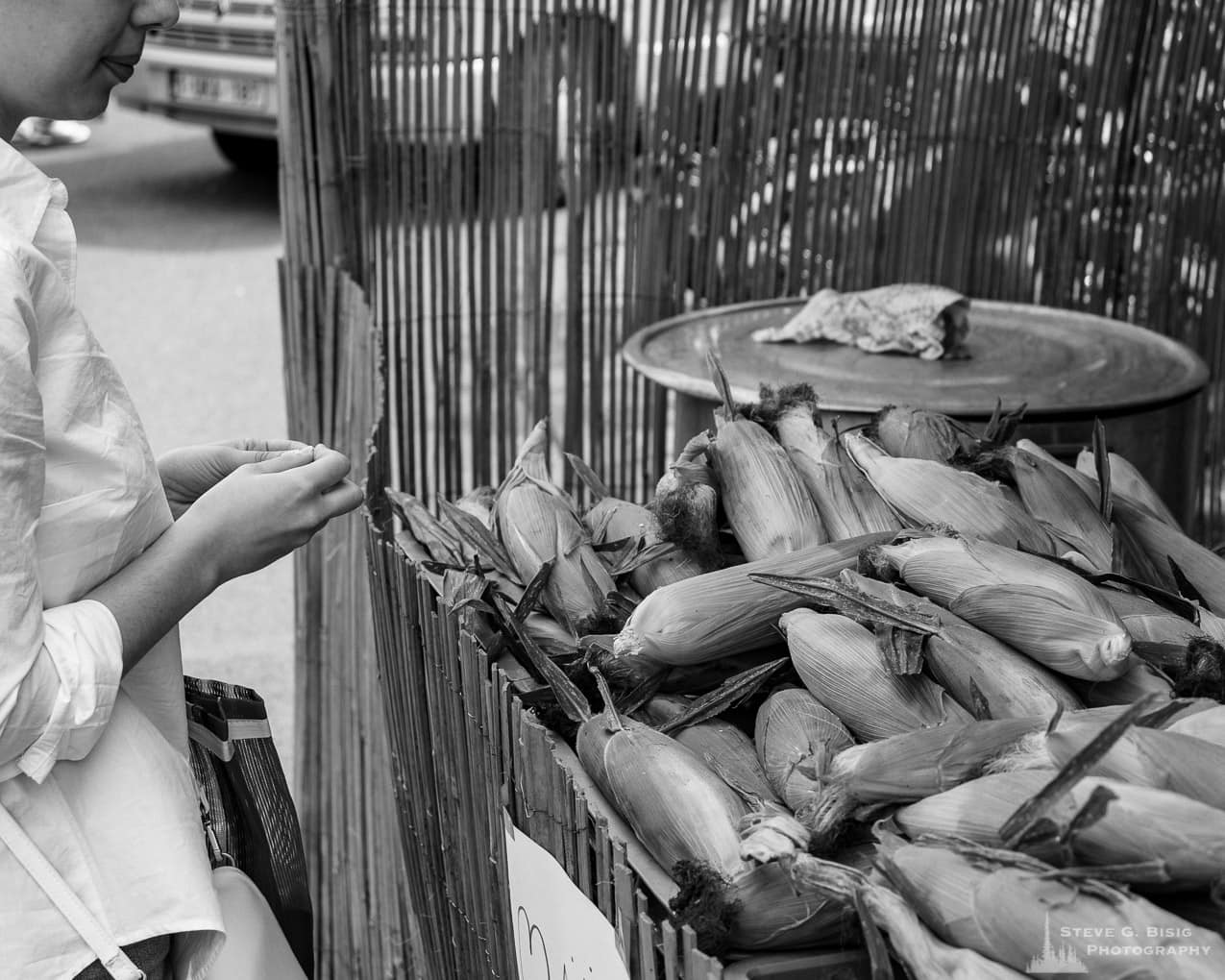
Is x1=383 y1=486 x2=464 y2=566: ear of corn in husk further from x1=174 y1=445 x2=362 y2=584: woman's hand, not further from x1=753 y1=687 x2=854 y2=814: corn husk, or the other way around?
x1=753 y1=687 x2=854 y2=814: corn husk

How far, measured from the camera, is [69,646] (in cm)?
105

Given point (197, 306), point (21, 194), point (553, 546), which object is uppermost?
point (21, 194)

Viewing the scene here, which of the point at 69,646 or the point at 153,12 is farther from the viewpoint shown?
the point at 153,12

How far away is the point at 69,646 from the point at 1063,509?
3.38ft

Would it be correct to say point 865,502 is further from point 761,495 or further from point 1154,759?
point 1154,759

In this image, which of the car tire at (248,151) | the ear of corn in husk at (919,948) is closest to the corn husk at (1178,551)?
the ear of corn in husk at (919,948)

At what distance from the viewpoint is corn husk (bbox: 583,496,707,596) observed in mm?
1466

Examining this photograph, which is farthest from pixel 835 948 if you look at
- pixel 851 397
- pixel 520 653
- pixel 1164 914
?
pixel 851 397

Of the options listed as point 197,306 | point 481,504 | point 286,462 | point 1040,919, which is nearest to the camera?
point 1040,919

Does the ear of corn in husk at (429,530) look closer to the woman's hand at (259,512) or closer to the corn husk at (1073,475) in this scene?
the woman's hand at (259,512)

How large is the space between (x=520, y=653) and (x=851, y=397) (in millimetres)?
1053

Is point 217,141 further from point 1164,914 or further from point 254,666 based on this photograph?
point 1164,914

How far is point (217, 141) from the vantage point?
10.2m

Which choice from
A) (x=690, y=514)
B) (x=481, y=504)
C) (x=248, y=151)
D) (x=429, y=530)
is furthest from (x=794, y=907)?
(x=248, y=151)
